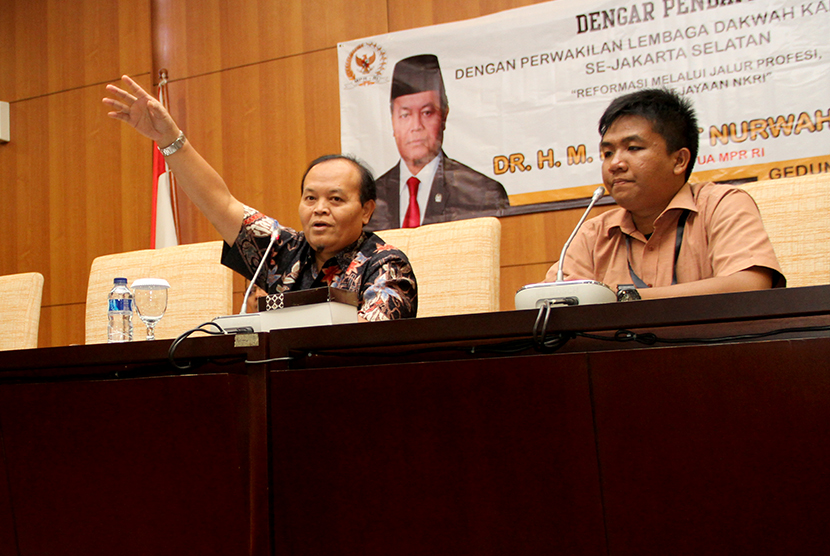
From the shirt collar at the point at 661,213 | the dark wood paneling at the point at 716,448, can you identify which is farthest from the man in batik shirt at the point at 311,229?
A: the dark wood paneling at the point at 716,448

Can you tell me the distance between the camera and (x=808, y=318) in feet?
2.75

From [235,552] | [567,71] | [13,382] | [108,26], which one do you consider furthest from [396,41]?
[235,552]

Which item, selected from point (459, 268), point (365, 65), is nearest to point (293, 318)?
point (459, 268)

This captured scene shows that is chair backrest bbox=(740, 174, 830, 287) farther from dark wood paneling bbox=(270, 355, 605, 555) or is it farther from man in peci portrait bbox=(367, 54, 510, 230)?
man in peci portrait bbox=(367, 54, 510, 230)

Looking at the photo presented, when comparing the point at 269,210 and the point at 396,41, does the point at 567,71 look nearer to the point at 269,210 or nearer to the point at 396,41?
the point at 396,41

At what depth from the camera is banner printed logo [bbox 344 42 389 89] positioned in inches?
126

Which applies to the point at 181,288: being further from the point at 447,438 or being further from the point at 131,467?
the point at 447,438

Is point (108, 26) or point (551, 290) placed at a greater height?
point (108, 26)

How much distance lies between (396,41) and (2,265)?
248 centimetres

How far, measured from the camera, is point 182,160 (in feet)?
5.59

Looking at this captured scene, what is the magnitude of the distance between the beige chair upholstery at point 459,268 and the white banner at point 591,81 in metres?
1.08

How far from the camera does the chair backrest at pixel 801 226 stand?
1.61m

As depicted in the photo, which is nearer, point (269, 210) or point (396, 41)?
point (396, 41)

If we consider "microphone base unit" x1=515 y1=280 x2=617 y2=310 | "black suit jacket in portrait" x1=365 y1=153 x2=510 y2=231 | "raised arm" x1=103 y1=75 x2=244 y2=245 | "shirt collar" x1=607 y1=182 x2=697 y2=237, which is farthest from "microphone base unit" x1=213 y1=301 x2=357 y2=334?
"black suit jacket in portrait" x1=365 y1=153 x2=510 y2=231
